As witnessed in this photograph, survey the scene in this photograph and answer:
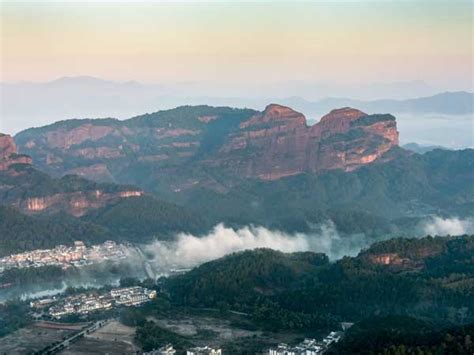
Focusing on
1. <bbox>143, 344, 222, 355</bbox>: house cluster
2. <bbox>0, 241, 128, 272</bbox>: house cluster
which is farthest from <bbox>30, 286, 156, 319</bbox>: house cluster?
<bbox>143, 344, 222, 355</bbox>: house cluster

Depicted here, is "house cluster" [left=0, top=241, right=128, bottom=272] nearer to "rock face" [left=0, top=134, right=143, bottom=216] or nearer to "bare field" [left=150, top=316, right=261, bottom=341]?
"rock face" [left=0, top=134, right=143, bottom=216]

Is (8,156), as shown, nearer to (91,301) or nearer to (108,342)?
(91,301)

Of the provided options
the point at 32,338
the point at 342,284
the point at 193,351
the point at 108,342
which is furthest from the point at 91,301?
the point at 193,351

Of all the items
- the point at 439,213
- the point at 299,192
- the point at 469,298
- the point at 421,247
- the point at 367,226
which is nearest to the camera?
the point at 469,298

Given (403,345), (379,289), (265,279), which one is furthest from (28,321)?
(403,345)

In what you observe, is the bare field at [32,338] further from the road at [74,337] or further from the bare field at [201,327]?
the bare field at [201,327]

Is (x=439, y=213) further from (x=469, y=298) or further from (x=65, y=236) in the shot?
(x=469, y=298)
